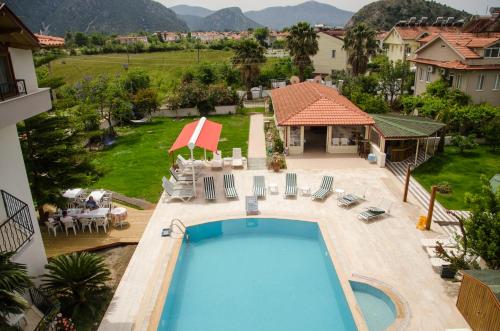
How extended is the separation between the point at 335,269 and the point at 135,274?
7.10 meters

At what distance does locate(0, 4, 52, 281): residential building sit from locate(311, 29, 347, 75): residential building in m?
55.5

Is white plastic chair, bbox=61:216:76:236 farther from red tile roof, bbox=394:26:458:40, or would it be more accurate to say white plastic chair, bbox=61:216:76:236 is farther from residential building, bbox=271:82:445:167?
red tile roof, bbox=394:26:458:40

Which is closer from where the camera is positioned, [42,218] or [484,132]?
[42,218]

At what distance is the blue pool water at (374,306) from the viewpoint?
11.5 meters

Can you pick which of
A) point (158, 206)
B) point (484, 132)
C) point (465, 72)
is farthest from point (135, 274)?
point (465, 72)

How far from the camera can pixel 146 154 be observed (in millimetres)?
27625

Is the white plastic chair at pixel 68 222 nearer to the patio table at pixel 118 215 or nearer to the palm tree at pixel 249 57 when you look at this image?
the patio table at pixel 118 215

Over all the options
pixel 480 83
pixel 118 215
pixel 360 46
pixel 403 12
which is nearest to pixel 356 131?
pixel 480 83

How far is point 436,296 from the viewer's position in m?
12.3

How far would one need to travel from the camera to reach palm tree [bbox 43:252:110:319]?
11.9m

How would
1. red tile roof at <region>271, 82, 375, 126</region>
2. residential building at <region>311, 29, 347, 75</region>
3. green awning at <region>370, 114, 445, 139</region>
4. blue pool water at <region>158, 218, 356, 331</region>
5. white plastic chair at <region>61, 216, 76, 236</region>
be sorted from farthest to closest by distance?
residential building at <region>311, 29, 347, 75</region>, red tile roof at <region>271, 82, 375, 126</region>, green awning at <region>370, 114, 445, 139</region>, white plastic chair at <region>61, 216, 76, 236</region>, blue pool water at <region>158, 218, 356, 331</region>

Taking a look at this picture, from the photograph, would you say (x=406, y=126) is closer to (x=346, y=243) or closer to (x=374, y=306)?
(x=346, y=243)

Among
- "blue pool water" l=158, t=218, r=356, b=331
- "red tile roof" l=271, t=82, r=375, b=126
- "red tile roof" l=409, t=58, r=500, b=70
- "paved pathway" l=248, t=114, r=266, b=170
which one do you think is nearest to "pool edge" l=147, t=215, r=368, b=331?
"blue pool water" l=158, t=218, r=356, b=331

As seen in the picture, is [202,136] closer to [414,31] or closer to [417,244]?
[417,244]
